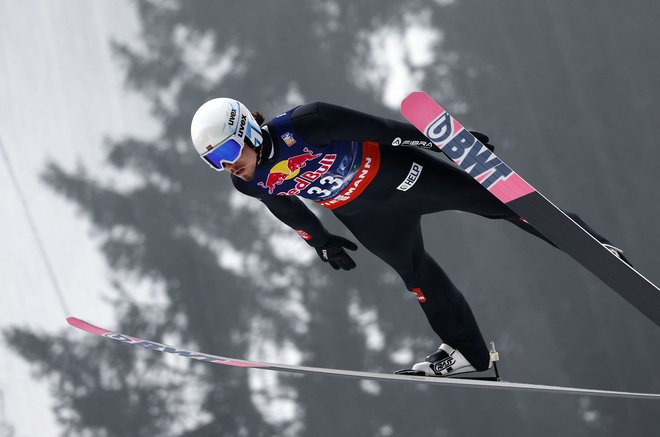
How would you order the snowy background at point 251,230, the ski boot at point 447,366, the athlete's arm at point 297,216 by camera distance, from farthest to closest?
the snowy background at point 251,230, the ski boot at point 447,366, the athlete's arm at point 297,216

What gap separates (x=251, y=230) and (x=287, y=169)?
7.01ft

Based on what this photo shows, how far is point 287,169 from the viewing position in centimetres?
256

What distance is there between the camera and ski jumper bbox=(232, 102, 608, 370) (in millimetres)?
2498

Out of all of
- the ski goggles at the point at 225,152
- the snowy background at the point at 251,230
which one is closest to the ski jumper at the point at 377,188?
the ski goggles at the point at 225,152

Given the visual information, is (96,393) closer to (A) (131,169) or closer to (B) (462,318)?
(A) (131,169)

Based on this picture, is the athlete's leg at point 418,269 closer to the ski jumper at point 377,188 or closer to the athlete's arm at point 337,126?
the ski jumper at point 377,188

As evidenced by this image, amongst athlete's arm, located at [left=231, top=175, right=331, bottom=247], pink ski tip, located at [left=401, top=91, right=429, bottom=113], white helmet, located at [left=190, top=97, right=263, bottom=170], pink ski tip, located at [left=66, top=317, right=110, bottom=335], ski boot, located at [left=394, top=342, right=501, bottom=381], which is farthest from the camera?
pink ski tip, located at [left=66, top=317, right=110, bottom=335]

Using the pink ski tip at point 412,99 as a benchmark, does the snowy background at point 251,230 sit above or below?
above

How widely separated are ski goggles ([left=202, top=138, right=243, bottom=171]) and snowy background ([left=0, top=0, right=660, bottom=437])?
85.7 inches

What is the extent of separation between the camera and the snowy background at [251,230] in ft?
14.8

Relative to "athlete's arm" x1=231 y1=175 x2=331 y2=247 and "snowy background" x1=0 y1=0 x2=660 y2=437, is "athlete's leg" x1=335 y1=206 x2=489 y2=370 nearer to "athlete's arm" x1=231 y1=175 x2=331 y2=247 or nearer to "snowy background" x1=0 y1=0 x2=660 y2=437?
"athlete's arm" x1=231 y1=175 x2=331 y2=247

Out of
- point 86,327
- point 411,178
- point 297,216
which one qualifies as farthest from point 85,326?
point 411,178

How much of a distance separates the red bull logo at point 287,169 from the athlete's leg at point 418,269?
0.27 metres

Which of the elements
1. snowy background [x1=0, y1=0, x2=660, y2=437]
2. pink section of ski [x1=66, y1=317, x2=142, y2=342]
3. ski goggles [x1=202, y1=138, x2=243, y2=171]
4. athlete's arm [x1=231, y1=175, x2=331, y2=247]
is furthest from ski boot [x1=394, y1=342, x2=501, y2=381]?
snowy background [x1=0, y1=0, x2=660, y2=437]
